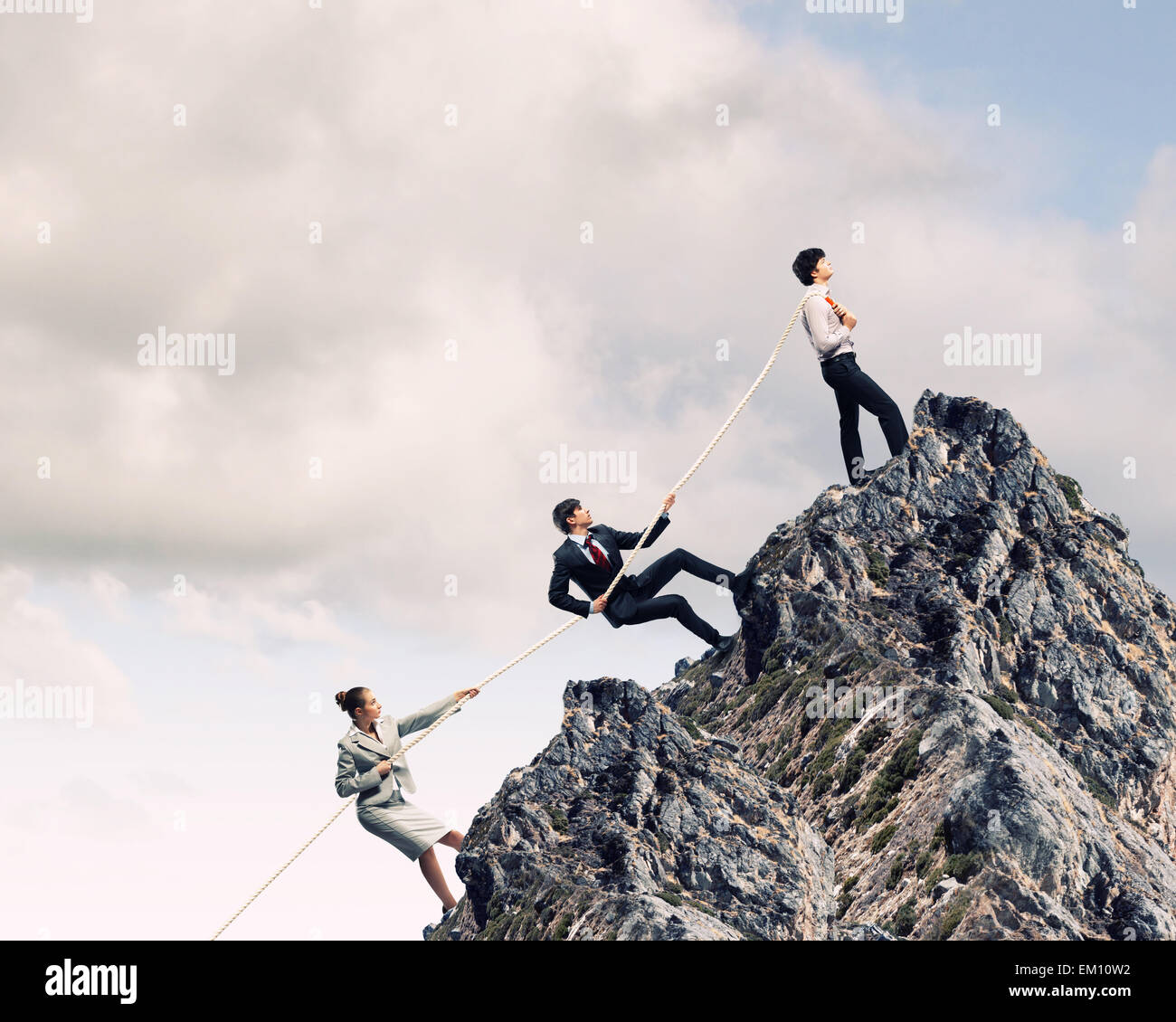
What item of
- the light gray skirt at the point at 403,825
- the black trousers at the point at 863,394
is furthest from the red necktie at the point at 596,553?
the black trousers at the point at 863,394

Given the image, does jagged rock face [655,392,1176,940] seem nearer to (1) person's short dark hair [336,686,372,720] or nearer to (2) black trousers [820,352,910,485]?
(2) black trousers [820,352,910,485]

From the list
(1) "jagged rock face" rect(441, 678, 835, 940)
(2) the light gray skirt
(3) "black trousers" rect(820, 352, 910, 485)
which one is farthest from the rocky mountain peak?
(3) "black trousers" rect(820, 352, 910, 485)

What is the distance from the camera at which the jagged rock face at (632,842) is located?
3111cm

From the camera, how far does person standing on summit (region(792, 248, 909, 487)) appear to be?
25.9 m

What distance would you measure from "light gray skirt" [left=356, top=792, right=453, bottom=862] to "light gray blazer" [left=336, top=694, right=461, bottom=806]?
0.21m

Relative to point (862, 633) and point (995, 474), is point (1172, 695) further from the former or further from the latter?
point (862, 633)

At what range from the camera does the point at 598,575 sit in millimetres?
24578

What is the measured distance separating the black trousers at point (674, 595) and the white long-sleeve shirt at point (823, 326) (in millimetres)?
5902

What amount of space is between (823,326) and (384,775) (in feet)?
46.6

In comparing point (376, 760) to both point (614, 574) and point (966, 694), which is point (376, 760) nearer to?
point (614, 574)
